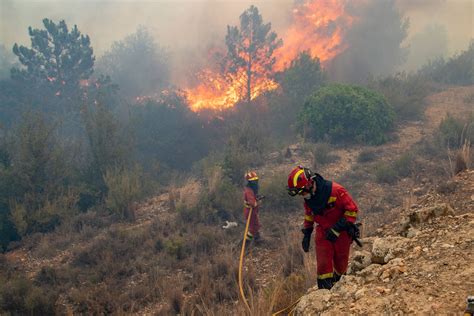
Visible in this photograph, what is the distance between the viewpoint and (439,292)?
3.22 meters

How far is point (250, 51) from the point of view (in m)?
26.6

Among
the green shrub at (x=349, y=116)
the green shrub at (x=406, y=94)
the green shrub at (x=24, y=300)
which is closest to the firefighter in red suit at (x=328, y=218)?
the green shrub at (x=24, y=300)

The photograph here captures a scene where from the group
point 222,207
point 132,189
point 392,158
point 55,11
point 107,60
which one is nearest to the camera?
point 222,207

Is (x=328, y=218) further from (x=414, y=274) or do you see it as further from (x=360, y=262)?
(x=414, y=274)

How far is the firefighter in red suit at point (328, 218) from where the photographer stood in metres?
4.81

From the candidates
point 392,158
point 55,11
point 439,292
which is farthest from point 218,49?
point 55,11

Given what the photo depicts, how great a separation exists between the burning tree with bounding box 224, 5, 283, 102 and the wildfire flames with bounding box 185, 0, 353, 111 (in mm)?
1010

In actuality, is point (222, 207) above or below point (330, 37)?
below

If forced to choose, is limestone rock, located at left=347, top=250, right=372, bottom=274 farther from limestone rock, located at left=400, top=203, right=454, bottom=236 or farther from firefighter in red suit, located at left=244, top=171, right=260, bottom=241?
firefighter in red suit, located at left=244, top=171, right=260, bottom=241

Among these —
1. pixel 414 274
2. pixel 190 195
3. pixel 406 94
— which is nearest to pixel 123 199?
pixel 190 195

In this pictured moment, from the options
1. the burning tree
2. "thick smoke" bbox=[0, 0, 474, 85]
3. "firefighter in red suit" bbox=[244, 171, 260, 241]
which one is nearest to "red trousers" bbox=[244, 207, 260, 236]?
"firefighter in red suit" bbox=[244, 171, 260, 241]

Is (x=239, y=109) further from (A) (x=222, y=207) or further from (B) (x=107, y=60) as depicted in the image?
(B) (x=107, y=60)

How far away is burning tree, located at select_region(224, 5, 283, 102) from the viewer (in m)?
26.7

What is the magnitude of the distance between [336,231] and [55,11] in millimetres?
75260
